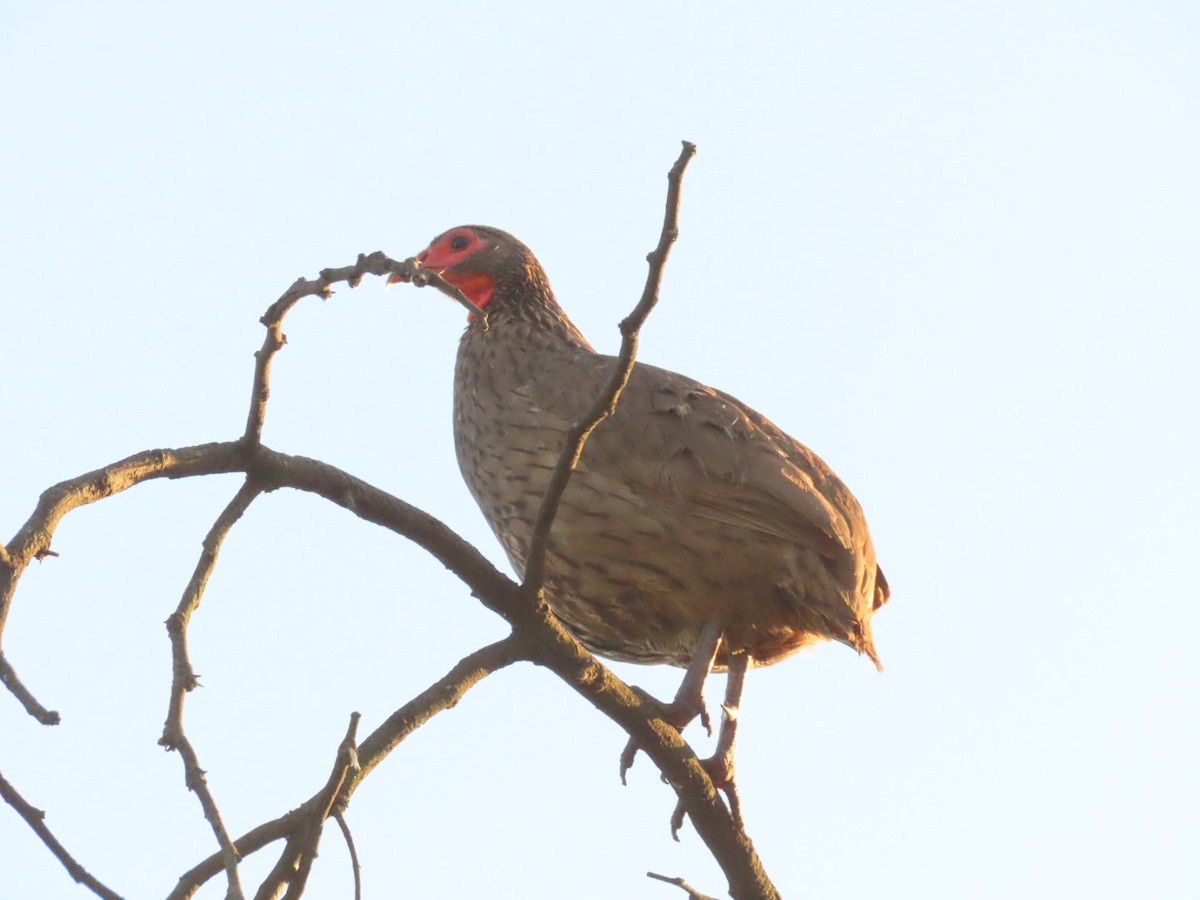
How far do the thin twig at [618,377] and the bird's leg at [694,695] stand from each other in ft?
4.23

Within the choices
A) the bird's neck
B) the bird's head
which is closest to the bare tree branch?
the bird's neck

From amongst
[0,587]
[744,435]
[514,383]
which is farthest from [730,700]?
[0,587]

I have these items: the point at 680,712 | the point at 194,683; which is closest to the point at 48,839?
the point at 194,683

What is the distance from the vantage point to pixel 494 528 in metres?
5.91

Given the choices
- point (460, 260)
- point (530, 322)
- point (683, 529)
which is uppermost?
point (460, 260)

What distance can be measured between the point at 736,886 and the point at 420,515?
6.19ft

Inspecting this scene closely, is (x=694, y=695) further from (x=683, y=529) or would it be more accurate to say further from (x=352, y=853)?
(x=352, y=853)

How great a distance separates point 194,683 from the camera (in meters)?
3.03

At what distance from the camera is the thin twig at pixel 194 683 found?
2.75 metres

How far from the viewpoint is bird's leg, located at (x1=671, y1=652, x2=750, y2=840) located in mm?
5137

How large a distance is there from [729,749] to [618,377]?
7.27 ft

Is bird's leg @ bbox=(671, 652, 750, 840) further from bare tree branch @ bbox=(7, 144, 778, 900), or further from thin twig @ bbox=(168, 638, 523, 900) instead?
thin twig @ bbox=(168, 638, 523, 900)

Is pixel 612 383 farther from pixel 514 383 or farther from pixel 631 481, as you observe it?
pixel 514 383

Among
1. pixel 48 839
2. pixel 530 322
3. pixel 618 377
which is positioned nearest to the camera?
pixel 48 839
